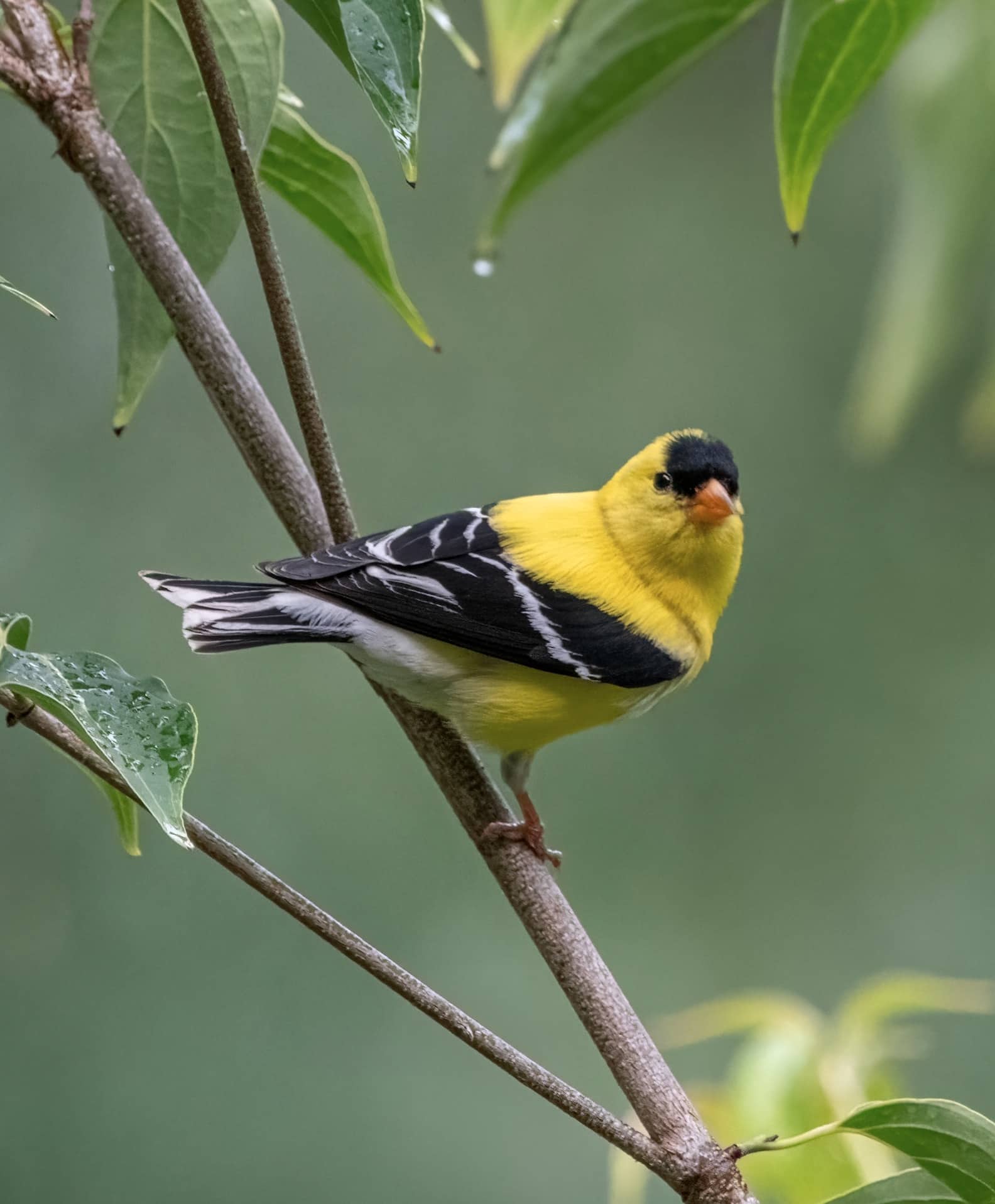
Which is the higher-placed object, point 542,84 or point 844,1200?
point 542,84

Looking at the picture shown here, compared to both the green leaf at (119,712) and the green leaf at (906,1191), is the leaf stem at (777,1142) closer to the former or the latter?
the green leaf at (906,1191)

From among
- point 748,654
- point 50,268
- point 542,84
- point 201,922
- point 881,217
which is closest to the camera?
point 542,84

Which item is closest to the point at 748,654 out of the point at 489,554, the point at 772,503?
the point at 772,503

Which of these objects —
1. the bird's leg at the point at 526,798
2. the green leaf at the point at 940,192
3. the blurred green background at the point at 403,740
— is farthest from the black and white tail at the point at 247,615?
the blurred green background at the point at 403,740

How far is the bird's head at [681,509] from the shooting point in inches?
86.5

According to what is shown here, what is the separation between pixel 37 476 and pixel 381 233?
3.49 meters

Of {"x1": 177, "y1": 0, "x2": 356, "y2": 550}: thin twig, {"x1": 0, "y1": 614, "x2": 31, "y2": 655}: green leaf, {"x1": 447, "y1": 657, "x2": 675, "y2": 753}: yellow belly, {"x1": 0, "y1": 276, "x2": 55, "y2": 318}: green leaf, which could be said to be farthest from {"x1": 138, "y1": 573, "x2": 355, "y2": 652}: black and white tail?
{"x1": 0, "y1": 276, "x2": 55, "y2": 318}: green leaf

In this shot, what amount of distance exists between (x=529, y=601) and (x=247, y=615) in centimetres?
47

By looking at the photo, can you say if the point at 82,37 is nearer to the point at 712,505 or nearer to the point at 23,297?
the point at 23,297

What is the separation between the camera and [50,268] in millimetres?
4523

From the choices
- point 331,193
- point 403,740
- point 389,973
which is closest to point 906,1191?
point 389,973

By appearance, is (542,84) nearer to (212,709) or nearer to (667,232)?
(212,709)

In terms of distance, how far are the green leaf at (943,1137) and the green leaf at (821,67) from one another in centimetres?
80

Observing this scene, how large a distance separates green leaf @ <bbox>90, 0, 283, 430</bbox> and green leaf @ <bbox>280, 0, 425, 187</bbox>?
0.38 meters
